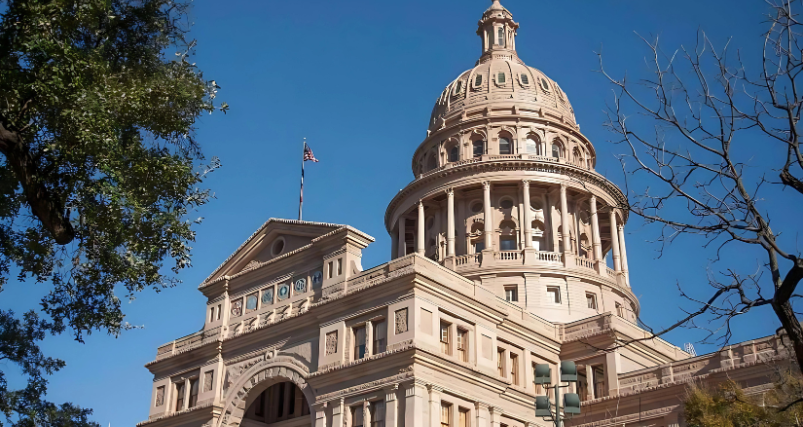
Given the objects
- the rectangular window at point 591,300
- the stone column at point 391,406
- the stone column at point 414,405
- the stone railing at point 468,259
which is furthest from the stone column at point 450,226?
the stone column at point 414,405

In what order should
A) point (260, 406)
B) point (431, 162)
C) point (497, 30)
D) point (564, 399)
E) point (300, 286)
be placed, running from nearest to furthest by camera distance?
point (564, 399)
point (300, 286)
point (260, 406)
point (431, 162)
point (497, 30)

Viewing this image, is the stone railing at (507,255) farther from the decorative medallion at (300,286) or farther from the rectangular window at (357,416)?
the rectangular window at (357,416)

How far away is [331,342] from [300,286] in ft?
17.9

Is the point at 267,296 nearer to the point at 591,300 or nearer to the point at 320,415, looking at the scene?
the point at 320,415

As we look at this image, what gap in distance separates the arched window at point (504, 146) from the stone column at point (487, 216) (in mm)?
5590

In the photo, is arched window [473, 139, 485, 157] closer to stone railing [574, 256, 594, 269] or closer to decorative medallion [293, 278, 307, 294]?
stone railing [574, 256, 594, 269]

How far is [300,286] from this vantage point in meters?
48.5

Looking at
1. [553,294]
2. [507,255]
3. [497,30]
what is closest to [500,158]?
[507,255]

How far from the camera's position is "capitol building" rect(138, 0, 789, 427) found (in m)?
41.3

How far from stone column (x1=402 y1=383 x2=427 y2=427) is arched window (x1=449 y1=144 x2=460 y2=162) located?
36326 millimetres

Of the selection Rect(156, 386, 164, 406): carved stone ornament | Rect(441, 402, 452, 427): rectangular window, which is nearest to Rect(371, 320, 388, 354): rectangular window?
Rect(441, 402, 452, 427): rectangular window

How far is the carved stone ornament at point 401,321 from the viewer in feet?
134

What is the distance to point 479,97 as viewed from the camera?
76.2 metres

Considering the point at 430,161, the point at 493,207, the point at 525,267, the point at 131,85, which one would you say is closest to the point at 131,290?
the point at 131,85
